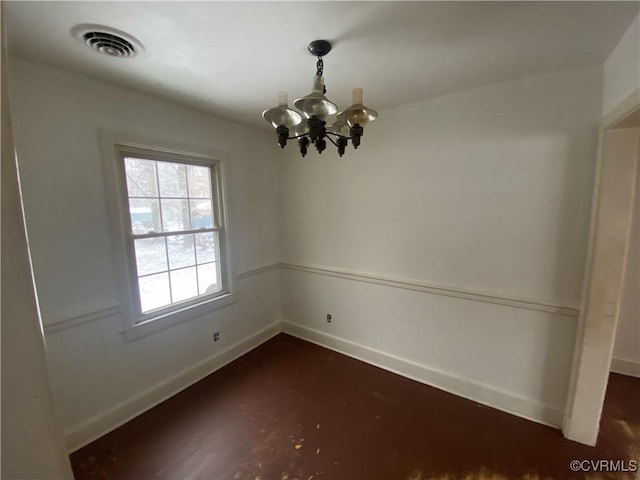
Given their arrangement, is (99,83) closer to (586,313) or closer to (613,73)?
(613,73)

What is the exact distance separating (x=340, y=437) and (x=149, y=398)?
1550 millimetres

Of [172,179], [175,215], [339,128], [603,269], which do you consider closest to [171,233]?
[175,215]

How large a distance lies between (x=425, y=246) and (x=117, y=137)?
2.52 meters

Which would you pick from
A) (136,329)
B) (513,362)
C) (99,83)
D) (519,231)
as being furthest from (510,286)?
(99,83)

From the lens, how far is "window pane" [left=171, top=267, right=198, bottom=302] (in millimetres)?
2334

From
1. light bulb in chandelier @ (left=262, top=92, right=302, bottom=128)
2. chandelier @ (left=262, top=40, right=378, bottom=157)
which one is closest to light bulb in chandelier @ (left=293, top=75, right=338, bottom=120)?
chandelier @ (left=262, top=40, right=378, bottom=157)

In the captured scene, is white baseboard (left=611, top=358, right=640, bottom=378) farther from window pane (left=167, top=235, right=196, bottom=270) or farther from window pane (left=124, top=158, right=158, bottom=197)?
window pane (left=124, top=158, right=158, bottom=197)

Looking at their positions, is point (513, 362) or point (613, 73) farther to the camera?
point (513, 362)

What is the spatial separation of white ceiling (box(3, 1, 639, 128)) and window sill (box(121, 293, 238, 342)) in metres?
1.78

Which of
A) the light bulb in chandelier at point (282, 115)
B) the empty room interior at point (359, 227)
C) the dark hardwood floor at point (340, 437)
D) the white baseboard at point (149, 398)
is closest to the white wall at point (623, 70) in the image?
the empty room interior at point (359, 227)

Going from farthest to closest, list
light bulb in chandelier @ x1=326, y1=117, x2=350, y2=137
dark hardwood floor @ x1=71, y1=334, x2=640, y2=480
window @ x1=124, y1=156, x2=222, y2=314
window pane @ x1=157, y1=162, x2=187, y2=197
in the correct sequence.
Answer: window pane @ x1=157, y1=162, x2=187, y2=197, window @ x1=124, y1=156, x2=222, y2=314, dark hardwood floor @ x1=71, y1=334, x2=640, y2=480, light bulb in chandelier @ x1=326, y1=117, x2=350, y2=137

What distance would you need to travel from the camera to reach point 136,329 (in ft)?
6.64

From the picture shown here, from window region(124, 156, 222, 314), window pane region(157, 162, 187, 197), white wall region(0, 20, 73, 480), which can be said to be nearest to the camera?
white wall region(0, 20, 73, 480)

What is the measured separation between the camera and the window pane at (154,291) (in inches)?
83.6
